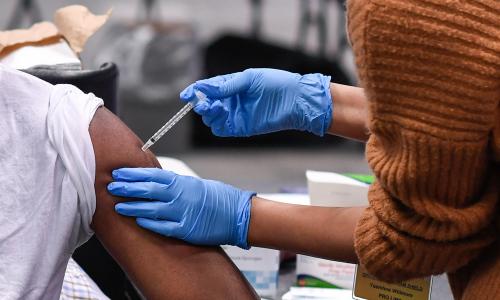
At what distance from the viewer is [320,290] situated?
157cm

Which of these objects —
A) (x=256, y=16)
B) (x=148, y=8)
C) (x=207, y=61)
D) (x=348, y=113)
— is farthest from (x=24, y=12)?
(x=348, y=113)

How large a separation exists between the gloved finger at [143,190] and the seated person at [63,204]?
0.8 inches

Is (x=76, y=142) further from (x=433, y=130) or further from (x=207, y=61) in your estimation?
(x=207, y=61)

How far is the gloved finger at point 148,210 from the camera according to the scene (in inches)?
45.8

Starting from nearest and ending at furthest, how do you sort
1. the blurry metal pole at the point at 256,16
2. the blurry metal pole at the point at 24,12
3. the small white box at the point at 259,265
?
the small white box at the point at 259,265, the blurry metal pole at the point at 24,12, the blurry metal pole at the point at 256,16

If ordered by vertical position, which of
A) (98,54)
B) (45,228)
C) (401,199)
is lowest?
(98,54)

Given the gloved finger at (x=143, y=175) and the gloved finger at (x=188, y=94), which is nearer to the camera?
the gloved finger at (x=143, y=175)

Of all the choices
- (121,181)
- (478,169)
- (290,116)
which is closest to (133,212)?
(121,181)

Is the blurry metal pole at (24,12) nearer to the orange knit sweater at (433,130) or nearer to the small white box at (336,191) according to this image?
the small white box at (336,191)

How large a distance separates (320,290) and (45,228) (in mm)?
648

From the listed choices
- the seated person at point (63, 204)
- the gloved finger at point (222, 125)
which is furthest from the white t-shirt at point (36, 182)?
the gloved finger at point (222, 125)

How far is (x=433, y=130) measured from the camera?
916mm

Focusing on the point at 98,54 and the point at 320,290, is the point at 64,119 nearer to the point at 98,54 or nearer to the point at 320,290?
the point at 320,290

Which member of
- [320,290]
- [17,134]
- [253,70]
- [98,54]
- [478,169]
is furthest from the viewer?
[98,54]
